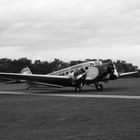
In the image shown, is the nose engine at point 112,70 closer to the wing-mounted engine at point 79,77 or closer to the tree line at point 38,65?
the wing-mounted engine at point 79,77

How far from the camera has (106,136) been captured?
10.7m

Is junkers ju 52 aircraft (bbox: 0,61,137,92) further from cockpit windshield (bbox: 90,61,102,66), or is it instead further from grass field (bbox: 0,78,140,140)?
grass field (bbox: 0,78,140,140)

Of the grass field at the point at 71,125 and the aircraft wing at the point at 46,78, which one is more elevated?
the aircraft wing at the point at 46,78

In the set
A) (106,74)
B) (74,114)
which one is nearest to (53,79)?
(106,74)

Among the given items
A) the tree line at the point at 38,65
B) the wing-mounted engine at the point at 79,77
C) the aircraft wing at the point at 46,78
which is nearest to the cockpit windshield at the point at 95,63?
the wing-mounted engine at the point at 79,77

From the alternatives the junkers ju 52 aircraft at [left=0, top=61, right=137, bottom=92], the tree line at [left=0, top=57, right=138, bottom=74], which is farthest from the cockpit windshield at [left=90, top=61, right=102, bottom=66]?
the tree line at [left=0, top=57, right=138, bottom=74]

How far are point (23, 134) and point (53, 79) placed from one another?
26014 millimetres

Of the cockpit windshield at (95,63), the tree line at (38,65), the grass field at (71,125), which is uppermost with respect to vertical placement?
the tree line at (38,65)

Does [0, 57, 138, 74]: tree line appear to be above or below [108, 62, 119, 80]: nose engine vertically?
above

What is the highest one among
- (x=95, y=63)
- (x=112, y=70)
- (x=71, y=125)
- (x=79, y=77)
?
(x=95, y=63)

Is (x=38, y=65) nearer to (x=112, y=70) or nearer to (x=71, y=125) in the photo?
(x=112, y=70)

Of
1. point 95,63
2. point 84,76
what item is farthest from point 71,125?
point 95,63

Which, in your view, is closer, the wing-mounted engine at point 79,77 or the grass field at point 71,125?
the grass field at point 71,125

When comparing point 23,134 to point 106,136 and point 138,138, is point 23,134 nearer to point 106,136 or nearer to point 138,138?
point 106,136
